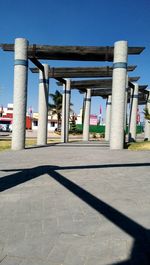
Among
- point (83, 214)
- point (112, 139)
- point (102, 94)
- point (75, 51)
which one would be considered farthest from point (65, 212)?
point (102, 94)

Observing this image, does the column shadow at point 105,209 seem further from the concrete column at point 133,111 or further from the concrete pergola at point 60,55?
the concrete column at point 133,111

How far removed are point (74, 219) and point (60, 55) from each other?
15515 mm

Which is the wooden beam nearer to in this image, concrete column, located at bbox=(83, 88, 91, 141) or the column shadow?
the column shadow

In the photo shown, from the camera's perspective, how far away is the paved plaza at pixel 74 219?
12.0 feet

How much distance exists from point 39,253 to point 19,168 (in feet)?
21.5

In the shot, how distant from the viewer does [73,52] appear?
61.6ft

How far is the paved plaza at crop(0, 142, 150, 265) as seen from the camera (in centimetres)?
365

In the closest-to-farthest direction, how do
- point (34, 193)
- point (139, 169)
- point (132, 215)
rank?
point (132, 215) → point (34, 193) → point (139, 169)

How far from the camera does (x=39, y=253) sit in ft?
12.1

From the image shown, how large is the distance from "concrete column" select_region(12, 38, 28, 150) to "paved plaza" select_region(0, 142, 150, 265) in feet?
28.9

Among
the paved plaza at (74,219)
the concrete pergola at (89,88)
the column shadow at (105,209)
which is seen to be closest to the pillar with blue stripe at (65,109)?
the concrete pergola at (89,88)

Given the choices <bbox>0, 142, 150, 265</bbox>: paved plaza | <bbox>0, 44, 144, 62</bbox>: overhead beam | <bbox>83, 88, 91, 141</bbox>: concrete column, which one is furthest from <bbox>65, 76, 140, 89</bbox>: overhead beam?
<bbox>0, 142, 150, 265</bbox>: paved plaza

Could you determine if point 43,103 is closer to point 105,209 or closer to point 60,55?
point 60,55

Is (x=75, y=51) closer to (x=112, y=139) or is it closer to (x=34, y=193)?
(x=112, y=139)
